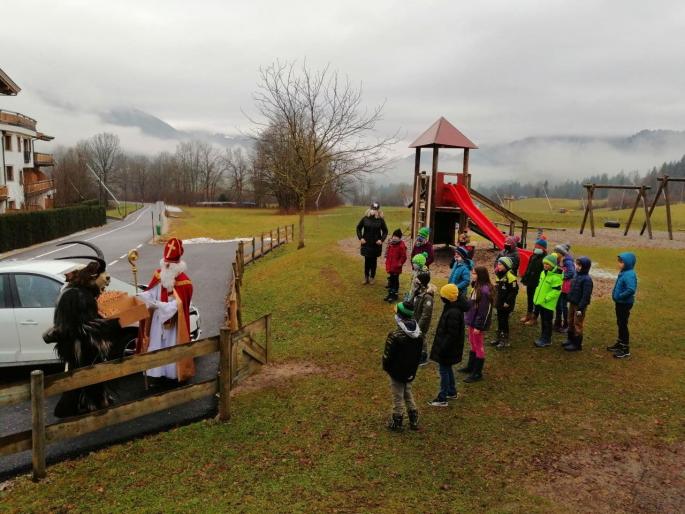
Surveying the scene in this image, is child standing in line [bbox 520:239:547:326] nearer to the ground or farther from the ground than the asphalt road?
farther from the ground

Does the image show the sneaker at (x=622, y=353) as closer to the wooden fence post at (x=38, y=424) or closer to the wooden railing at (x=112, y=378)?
the wooden railing at (x=112, y=378)

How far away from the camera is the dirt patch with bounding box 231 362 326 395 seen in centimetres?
748

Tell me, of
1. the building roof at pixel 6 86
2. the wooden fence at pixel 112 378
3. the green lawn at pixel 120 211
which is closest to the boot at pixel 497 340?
the wooden fence at pixel 112 378

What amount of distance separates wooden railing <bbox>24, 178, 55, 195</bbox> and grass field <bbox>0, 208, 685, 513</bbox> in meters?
51.3

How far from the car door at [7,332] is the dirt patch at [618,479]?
741cm

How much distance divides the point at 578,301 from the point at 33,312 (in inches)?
351

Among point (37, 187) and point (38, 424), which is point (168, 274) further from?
point (37, 187)

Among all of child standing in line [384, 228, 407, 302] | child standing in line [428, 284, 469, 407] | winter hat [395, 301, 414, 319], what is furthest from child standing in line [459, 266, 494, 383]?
child standing in line [384, 228, 407, 302]

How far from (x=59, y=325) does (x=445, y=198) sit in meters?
14.4

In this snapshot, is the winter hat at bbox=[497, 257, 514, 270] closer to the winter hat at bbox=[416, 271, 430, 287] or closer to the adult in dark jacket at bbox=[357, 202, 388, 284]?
the winter hat at bbox=[416, 271, 430, 287]

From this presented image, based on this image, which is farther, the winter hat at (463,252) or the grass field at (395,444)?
the winter hat at (463,252)

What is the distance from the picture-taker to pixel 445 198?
58.9ft

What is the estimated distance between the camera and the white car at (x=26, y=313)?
738 centimetres

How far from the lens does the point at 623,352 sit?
8703 millimetres
